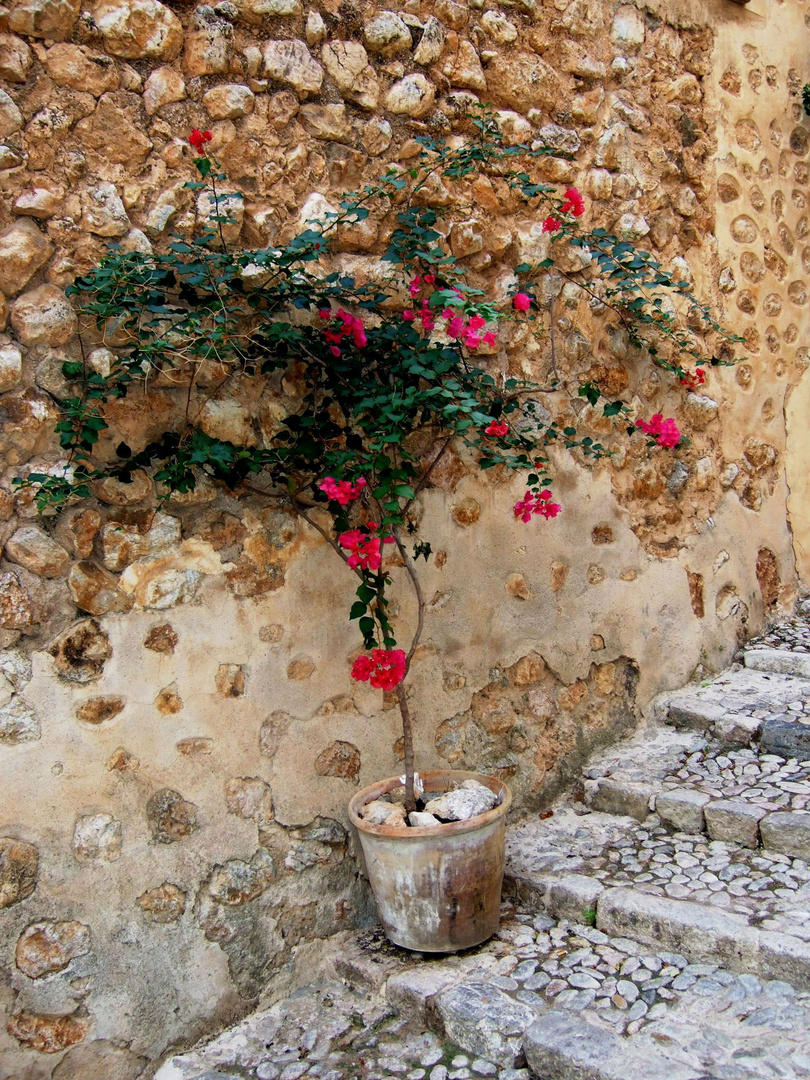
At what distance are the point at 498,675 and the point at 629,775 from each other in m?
0.58

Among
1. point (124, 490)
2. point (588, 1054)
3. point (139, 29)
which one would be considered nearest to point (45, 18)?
point (139, 29)

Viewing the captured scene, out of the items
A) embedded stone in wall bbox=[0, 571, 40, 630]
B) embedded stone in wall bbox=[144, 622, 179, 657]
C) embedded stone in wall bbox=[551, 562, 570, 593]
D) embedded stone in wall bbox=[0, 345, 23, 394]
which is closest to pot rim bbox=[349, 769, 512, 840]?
embedded stone in wall bbox=[144, 622, 179, 657]

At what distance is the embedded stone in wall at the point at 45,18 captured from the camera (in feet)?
7.27

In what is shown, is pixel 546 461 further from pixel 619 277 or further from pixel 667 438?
pixel 619 277

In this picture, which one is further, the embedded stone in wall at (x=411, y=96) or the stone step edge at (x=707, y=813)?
the embedded stone in wall at (x=411, y=96)

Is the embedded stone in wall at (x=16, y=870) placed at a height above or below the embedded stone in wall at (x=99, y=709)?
below

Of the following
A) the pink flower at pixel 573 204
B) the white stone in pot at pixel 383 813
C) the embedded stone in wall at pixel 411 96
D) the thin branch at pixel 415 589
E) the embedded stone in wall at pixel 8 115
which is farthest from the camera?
the pink flower at pixel 573 204

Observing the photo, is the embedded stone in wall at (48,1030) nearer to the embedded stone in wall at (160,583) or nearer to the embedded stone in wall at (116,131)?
the embedded stone in wall at (160,583)

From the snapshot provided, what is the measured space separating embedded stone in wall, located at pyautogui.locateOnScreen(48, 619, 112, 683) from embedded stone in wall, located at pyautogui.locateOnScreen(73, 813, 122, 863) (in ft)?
1.15

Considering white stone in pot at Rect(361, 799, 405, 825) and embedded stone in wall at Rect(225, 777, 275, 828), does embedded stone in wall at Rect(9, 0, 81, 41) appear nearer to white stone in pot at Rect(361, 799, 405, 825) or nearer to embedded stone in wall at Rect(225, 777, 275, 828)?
embedded stone in wall at Rect(225, 777, 275, 828)

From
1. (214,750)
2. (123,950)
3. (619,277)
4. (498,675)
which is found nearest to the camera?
(123,950)

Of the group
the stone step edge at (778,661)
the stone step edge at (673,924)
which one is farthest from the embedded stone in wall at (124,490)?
the stone step edge at (778,661)

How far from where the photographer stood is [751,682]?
11.7 ft

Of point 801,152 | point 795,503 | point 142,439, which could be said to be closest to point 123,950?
point 142,439
